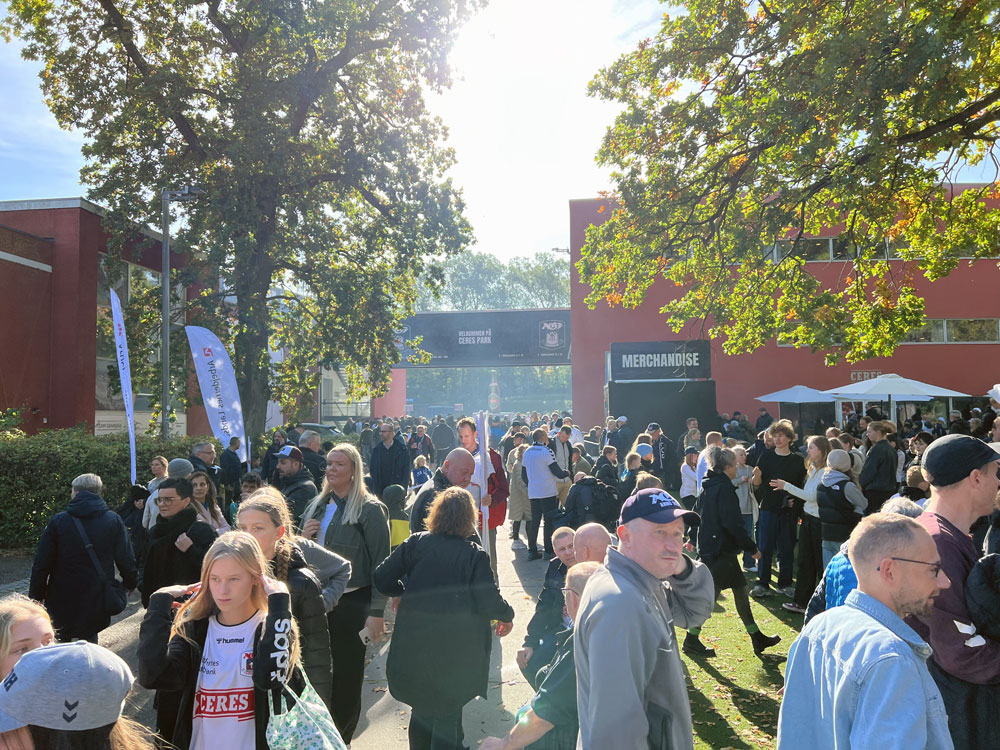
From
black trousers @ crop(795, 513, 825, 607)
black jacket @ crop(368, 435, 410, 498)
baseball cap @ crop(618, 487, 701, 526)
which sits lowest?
black trousers @ crop(795, 513, 825, 607)

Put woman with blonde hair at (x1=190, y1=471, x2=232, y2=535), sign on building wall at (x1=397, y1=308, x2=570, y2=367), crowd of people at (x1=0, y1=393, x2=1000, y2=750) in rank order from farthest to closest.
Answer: sign on building wall at (x1=397, y1=308, x2=570, y2=367) < woman with blonde hair at (x1=190, y1=471, x2=232, y2=535) < crowd of people at (x1=0, y1=393, x2=1000, y2=750)

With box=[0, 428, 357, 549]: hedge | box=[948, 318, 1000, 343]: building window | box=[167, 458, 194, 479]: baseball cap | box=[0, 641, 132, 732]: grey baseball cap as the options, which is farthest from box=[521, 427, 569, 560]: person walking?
box=[948, 318, 1000, 343]: building window

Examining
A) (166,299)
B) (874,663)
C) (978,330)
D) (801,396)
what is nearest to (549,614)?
(874,663)

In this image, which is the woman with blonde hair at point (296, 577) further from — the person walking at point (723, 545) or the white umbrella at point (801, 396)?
the white umbrella at point (801, 396)

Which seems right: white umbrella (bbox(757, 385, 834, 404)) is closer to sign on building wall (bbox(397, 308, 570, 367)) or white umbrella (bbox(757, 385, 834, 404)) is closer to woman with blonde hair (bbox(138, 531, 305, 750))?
sign on building wall (bbox(397, 308, 570, 367))

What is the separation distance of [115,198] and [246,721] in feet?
66.2

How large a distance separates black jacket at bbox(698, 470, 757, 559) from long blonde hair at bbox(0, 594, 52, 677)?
19.2 feet

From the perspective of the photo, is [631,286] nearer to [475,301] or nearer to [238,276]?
[238,276]

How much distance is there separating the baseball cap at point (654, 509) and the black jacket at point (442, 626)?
1.78 m

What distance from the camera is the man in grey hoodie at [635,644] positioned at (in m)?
2.37

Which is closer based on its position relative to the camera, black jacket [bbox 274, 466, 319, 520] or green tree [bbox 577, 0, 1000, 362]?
black jacket [bbox 274, 466, 319, 520]

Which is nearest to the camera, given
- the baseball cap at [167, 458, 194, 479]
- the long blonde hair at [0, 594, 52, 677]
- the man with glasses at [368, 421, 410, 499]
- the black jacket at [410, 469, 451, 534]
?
the long blonde hair at [0, 594, 52, 677]

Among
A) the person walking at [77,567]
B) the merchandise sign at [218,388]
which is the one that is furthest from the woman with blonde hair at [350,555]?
the merchandise sign at [218,388]

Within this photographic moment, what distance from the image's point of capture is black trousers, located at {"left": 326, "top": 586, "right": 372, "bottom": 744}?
4777 millimetres
